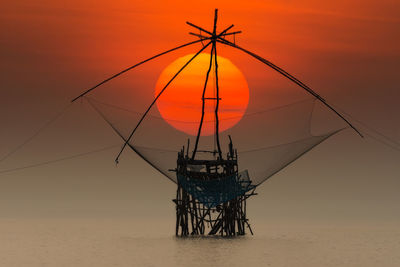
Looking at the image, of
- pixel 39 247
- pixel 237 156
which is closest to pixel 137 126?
pixel 237 156

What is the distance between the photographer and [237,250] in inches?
1836

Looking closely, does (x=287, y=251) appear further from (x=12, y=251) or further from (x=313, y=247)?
(x=12, y=251)

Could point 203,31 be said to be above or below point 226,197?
above

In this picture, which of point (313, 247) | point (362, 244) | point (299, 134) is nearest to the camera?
point (299, 134)

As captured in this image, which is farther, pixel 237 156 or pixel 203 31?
pixel 237 156

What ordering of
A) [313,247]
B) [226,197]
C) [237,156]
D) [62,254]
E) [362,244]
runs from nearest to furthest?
[226,197], [237,156], [62,254], [313,247], [362,244]

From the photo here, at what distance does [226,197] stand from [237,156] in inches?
122

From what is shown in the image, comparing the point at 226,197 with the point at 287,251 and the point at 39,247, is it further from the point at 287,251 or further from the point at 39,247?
the point at 39,247

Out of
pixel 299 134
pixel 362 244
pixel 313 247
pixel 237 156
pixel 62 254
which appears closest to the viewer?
pixel 299 134

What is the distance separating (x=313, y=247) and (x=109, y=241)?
11882 mm

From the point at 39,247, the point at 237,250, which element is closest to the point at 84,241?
the point at 39,247

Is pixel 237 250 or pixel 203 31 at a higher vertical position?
pixel 203 31

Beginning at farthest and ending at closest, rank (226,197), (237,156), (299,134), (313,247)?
(313,247) → (237,156) → (226,197) → (299,134)

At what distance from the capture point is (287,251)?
164ft
